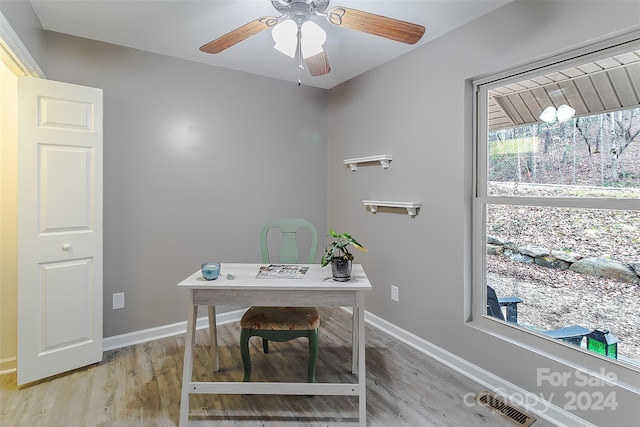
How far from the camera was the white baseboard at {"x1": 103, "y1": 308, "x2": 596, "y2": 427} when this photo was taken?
187cm

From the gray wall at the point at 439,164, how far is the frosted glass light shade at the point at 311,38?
1.13 metres

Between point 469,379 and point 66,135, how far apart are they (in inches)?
127

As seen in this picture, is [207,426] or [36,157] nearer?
[207,426]

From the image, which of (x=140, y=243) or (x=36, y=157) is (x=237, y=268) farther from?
(x=36, y=157)

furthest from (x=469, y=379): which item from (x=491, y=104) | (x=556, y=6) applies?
(x=556, y=6)

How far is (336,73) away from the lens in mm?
3256

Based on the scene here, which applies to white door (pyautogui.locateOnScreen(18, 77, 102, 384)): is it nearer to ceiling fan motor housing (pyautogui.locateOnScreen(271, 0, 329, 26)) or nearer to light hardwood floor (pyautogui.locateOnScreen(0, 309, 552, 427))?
light hardwood floor (pyautogui.locateOnScreen(0, 309, 552, 427))

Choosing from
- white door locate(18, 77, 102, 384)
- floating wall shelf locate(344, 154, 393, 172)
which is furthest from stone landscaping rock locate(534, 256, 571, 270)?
white door locate(18, 77, 102, 384)

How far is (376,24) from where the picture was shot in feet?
5.45

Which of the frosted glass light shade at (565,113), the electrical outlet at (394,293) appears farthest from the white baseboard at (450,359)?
the frosted glass light shade at (565,113)

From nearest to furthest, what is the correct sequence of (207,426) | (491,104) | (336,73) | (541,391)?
(207,426) → (541,391) → (491,104) → (336,73)

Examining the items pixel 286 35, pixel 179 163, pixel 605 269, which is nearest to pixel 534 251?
pixel 605 269

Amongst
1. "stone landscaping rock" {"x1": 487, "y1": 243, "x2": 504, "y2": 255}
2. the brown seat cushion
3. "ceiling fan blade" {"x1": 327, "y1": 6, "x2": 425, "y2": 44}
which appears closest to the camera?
"ceiling fan blade" {"x1": 327, "y1": 6, "x2": 425, "y2": 44}

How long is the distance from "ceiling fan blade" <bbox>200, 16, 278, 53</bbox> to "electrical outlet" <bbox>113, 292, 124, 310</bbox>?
2.07 meters
